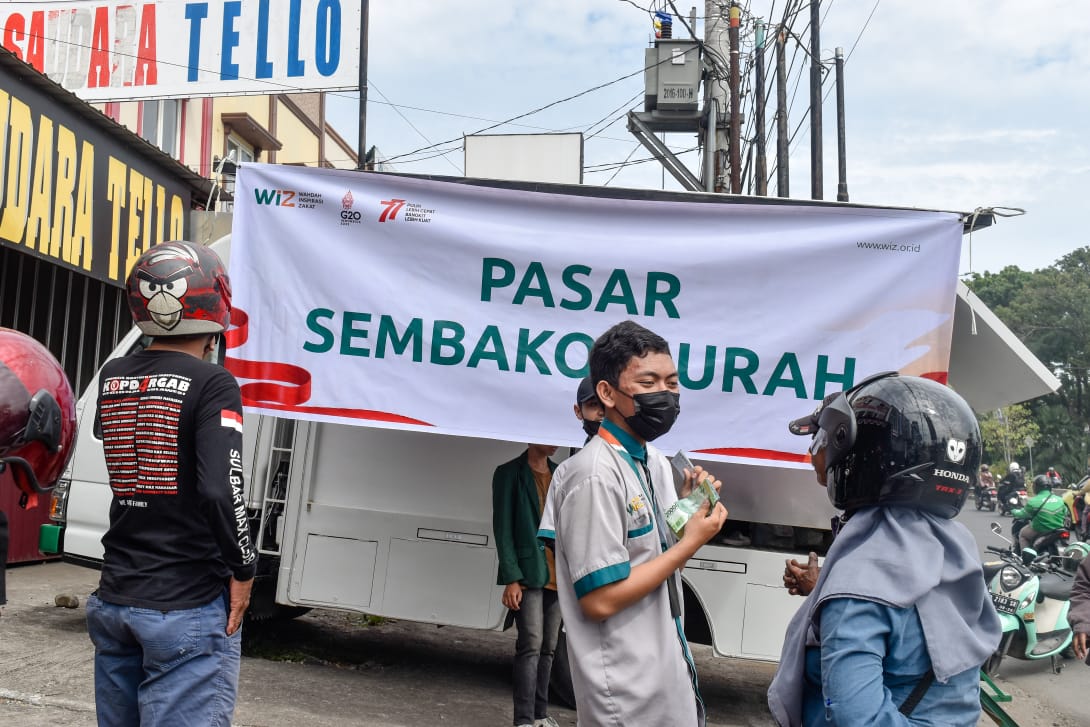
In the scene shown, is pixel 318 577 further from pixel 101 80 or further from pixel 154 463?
pixel 101 80

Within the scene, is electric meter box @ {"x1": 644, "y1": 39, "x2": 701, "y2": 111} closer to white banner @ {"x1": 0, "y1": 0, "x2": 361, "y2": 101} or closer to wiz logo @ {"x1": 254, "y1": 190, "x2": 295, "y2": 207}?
white banner @ {"x1": 0, "y1": 0, "x2": 361, "y2": 101}

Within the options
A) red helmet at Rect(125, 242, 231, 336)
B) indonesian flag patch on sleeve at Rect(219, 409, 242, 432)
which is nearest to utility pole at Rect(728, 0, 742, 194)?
red helmet at Rect(125, 242, 231, 336)

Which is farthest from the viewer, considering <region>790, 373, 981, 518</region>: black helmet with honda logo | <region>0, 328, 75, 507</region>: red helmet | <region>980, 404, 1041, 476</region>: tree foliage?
<region>980, 404, 1041, 476</region>: tree foliage

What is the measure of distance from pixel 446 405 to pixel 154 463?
291cm

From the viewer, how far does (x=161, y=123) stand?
52.2 feet

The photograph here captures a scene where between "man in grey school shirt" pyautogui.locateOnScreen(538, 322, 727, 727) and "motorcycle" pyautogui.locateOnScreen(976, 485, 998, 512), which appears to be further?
"motorcycle" pyautogui.locateOnScreen(976, 485, 998, 512)

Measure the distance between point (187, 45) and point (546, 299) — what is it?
6.81 m

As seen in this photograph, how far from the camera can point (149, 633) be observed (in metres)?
2.68

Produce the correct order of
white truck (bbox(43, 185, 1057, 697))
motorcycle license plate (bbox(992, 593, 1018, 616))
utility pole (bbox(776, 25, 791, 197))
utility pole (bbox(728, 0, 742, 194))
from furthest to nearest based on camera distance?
utility pole (bbox(776, 25, 791, 197))
utility pole (bbox(728, 0, 742, 194))
motorcycle license plate (bbox(992, 593, 1018, 616))
white truck (bbox(43, 185, 1057, 697))

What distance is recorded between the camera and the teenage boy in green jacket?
5.52 m

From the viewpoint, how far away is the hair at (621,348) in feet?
9.22

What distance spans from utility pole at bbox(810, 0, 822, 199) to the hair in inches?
541

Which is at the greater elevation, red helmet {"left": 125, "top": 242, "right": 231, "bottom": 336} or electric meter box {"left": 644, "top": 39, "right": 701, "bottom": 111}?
electric meter box {"left": 644, "top": 39, "right": 701, "bottom": 111}

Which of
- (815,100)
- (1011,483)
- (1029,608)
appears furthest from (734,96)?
(1011,483)
